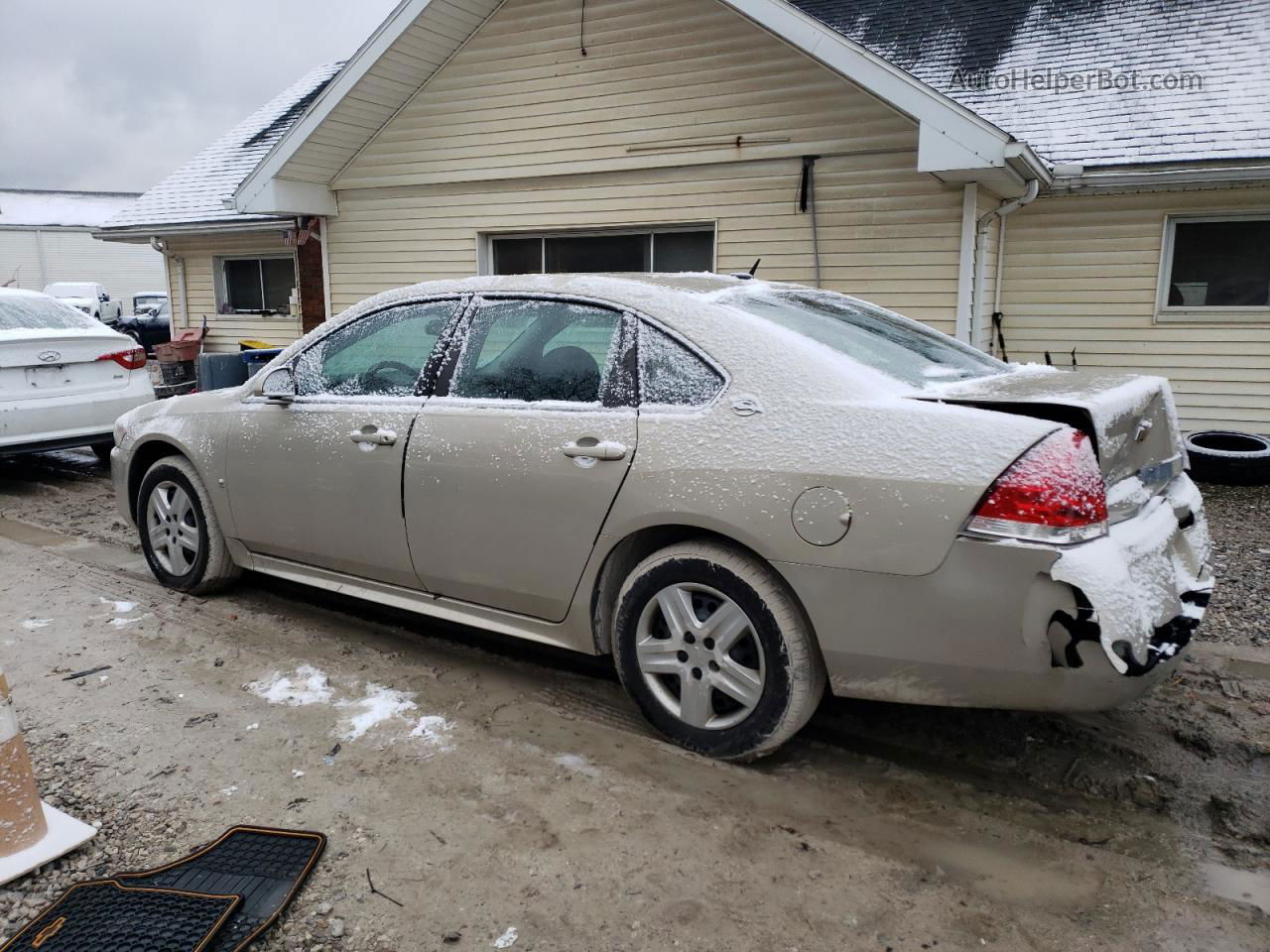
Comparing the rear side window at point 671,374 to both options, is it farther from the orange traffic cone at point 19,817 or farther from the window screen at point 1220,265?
the window screen at point 1220,265

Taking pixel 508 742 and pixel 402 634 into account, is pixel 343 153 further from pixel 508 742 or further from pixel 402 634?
pixel 508 742

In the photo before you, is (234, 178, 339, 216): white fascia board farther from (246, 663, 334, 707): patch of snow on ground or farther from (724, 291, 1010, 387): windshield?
(724, 291, 1010, 387): windshield

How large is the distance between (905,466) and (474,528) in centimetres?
167

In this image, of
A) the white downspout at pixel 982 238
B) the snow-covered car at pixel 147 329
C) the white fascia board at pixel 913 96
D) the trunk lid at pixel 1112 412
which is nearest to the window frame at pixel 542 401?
the trunk lid at pixel 1112 412

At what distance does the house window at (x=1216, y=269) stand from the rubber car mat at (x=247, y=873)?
933cm

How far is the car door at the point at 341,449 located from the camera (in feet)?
12.7

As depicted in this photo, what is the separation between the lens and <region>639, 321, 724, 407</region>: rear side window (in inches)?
124

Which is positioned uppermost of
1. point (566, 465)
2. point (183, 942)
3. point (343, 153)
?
point (343, 153)

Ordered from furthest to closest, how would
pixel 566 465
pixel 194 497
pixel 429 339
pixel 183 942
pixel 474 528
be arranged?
pixel 194 497 < pixel 429 339 < pixel 474 528 < pixel 566 465 < pixel 183 942

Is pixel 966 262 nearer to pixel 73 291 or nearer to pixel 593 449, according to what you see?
pixel 593 449

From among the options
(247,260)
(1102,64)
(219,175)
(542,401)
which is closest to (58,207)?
(219,175)

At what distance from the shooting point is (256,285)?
1456 cm

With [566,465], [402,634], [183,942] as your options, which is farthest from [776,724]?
[402,634]

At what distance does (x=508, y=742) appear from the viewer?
332cm
